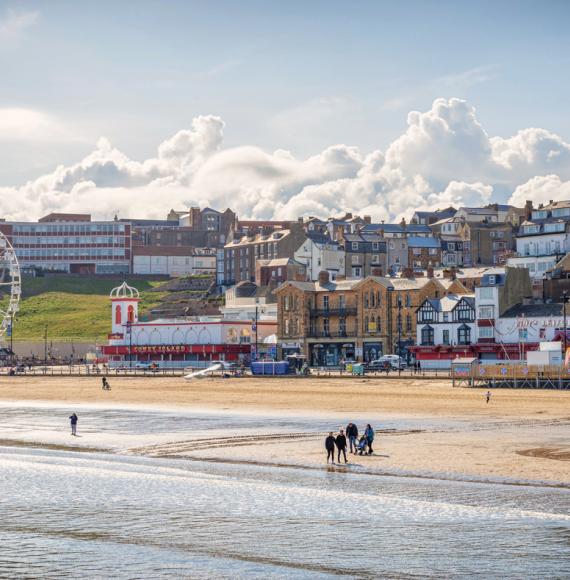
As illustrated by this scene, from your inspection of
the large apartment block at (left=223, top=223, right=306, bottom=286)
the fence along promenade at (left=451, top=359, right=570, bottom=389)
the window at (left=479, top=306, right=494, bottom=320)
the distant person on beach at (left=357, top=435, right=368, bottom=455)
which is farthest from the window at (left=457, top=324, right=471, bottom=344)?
the distant person on beach at (left=357, top=435, right=368, bottom=455)

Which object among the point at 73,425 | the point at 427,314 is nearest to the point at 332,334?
the point at 427,314

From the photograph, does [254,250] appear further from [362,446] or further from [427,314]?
[362,446]

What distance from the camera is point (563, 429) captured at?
5353 cm

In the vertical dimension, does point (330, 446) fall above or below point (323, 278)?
below

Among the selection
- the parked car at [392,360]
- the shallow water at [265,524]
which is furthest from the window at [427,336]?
the shallow water at [265,524]

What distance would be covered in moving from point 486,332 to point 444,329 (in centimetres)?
538

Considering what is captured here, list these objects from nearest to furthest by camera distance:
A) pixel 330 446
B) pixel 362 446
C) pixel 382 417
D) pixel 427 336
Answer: pixel 330 446
pixel 362 446
pixel 382 417
pixel 427 336

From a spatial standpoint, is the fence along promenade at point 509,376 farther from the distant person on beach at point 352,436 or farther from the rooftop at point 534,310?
the distant person on beach at point 352,436

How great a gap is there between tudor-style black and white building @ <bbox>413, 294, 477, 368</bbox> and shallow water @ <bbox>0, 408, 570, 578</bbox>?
71975mm

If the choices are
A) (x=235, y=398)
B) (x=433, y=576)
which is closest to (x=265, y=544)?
(x=433, y=576)

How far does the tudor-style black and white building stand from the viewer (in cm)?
11156

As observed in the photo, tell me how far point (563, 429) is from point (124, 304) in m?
101

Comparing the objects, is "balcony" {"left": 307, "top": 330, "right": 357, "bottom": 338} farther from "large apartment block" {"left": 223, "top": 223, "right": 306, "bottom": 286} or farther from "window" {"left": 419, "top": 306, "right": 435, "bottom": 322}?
"large apartment block" {"left": 223, "top": 223, "right": 306, "bottom": 286}

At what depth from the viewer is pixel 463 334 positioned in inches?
4402
